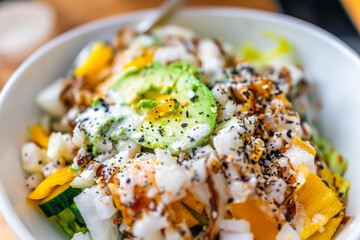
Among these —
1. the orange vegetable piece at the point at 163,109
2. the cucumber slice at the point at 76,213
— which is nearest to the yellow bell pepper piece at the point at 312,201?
the orange vegetable piece at the point at 163,109

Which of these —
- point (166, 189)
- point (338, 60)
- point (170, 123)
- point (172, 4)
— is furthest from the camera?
point (172, 4)

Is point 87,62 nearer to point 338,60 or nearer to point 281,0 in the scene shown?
point 338,60

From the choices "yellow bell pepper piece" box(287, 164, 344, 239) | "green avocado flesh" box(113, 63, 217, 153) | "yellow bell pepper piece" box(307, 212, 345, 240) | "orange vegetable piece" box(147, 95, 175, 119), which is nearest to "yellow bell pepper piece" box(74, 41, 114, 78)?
"green avocado flesh" box(113, 63, 217, 153)

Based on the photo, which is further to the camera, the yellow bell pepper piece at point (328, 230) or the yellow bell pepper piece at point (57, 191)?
the yellow bell pepper piece at point (57, 191)

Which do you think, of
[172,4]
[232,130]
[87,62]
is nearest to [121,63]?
[87,62]

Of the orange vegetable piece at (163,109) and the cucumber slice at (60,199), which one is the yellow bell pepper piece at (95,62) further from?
the cucumber slice at (60,199)
